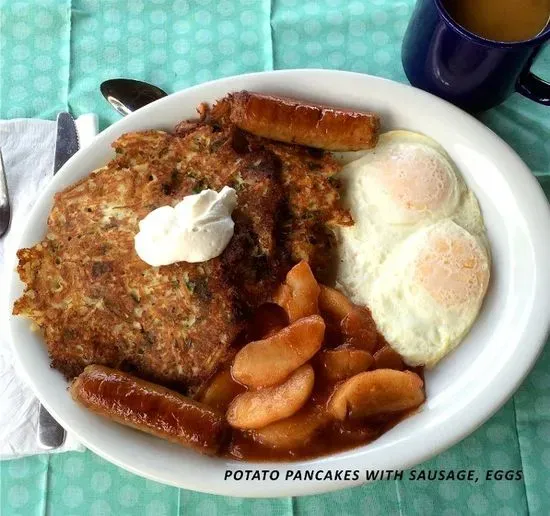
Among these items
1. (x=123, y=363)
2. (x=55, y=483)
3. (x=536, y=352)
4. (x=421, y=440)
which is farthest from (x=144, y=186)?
(x=536, y=352)

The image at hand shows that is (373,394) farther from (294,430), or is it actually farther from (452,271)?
(452,271)

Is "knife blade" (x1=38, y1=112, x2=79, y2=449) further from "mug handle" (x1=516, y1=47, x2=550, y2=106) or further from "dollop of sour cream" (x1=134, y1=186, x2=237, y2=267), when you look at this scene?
"mug handle" (x1=516, y1=47, x2=550, y2=106)

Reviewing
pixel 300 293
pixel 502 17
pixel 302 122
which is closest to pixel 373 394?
pixel 300 293

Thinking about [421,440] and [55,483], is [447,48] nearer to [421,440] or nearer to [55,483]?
[421,440]

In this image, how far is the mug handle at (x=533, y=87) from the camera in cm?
216

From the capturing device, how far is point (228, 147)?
6.93 feet

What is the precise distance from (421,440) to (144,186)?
1.20 m

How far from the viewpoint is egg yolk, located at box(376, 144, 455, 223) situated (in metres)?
2.08

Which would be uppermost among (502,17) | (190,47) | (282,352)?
(502,17)

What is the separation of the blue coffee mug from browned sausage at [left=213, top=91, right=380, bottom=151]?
342mm

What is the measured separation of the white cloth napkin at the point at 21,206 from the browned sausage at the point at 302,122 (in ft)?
2.42

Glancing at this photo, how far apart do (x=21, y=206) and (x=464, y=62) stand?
1.70m

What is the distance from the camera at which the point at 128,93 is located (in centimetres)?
248

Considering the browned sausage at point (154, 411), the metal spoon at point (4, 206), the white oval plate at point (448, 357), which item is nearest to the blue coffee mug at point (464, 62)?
the white oval plate at point (448, 357)
